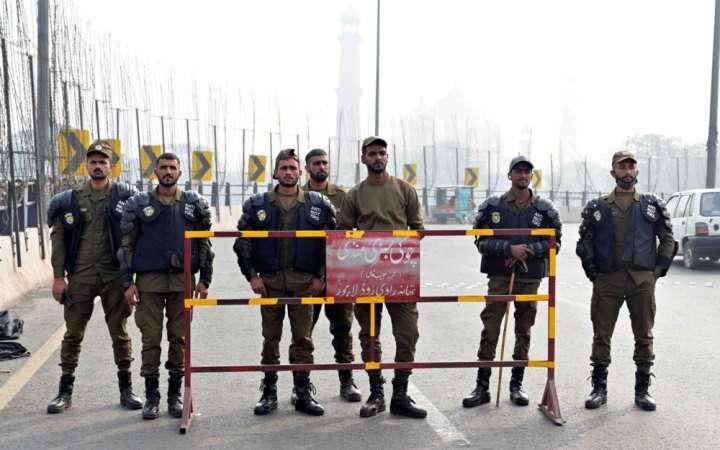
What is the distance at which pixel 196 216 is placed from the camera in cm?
659

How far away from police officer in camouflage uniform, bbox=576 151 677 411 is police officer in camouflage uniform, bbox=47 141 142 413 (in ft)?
10.8

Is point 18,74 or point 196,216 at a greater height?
point 18,74

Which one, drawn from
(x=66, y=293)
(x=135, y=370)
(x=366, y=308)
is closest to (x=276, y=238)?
(x=366, y=308)

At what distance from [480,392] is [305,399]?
122 cm

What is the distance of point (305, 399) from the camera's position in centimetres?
654

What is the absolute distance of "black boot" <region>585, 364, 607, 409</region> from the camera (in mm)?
6625

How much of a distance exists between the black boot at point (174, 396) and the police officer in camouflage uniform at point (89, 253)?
290mm

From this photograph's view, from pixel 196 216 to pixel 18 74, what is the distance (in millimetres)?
8978

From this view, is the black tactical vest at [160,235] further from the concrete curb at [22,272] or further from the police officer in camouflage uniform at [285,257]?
the concrete curb at [22,272]

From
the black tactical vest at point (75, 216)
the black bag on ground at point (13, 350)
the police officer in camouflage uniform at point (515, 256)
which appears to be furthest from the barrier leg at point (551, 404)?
the black bag on ground at point (13, 350)

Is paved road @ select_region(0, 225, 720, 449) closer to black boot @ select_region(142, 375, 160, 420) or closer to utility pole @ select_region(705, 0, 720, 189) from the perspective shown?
black boot @ select_region(142, 375, 160, 420)

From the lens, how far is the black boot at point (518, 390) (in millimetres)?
6742

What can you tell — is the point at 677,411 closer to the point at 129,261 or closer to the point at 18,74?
the point at 129,261

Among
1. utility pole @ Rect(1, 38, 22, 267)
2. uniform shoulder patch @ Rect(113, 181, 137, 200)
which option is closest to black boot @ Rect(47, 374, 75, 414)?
uniform shoulder patch @ Rect(113, 181, 137, 200)
